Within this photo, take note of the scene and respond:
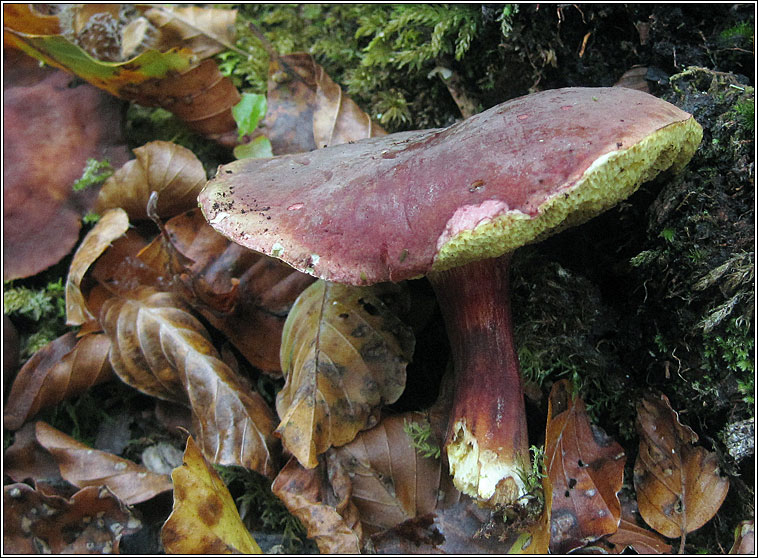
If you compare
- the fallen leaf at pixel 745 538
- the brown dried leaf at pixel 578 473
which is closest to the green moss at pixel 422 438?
the brown dried leaf at pixel 578 473

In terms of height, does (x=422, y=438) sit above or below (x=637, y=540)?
above

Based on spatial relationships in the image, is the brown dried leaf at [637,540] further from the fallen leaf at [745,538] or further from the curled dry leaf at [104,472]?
the curled dry leaf at [104,472]

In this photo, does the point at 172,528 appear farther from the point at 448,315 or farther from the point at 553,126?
the point at 553,126

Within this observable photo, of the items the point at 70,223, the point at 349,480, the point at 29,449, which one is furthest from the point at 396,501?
the point at 70,223

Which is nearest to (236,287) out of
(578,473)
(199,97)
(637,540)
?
(199,97)

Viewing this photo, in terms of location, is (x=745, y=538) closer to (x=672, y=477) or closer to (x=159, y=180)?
(x=672, y=477)
